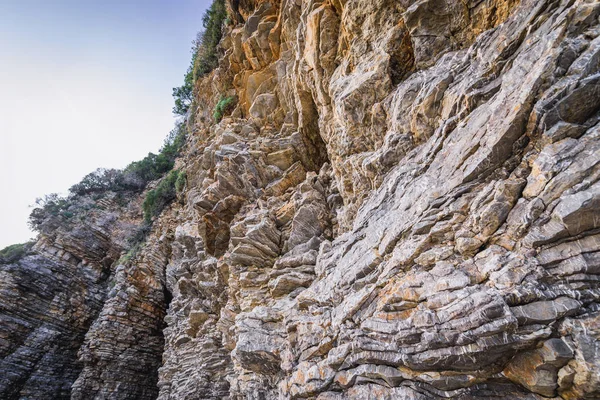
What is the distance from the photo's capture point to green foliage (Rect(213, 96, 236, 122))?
57.2ft

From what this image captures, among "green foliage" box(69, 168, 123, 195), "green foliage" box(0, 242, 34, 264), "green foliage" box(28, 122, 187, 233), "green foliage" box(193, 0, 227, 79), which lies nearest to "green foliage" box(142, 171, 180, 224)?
"green foliage" box(28, 122, 187, 233)

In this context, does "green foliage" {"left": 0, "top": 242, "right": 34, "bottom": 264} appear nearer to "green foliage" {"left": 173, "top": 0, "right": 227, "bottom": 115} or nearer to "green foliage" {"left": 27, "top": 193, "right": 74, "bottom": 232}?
"green foliage" {"left": 27, "top": 193, "right": 74, "bottom": 232}

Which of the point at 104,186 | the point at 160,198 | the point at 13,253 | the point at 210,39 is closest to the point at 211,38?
the point at 210,39

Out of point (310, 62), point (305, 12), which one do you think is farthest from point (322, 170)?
point (305, 12)

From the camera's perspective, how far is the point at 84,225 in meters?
21.6

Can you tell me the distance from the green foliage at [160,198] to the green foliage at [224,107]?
750 cm

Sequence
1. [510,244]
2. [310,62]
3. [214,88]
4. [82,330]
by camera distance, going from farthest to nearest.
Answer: [214,88] → [82,330] → [310,62] → [510,244]

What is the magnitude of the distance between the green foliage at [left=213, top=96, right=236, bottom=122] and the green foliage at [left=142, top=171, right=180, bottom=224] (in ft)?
24.6

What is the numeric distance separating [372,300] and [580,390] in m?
2.95

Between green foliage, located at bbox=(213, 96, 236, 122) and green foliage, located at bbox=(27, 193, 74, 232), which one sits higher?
green foliage, located at bbox=(213, 96, 236, 122)

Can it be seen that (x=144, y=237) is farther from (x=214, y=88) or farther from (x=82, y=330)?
(x=214, y=88)

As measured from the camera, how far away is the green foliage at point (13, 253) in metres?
17.7

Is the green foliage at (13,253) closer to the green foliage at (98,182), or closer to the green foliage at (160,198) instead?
the green foliage at (98,182)

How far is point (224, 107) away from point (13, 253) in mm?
16956
